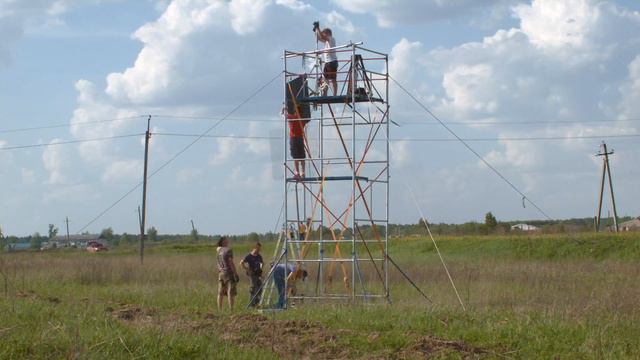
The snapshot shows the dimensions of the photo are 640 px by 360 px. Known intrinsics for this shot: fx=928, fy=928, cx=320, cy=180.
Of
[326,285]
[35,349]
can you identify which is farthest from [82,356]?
[326,285]

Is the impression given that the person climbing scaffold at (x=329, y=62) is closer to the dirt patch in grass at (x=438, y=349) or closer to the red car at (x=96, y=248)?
the dirt patch in grass at (x=438, y=349)

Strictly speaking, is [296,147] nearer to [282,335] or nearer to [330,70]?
[330,70]

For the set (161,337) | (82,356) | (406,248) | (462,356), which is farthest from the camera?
(406,248)

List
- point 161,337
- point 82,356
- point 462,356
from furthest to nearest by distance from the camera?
1. point 462,356
2. point 161,337
3. point 82,356

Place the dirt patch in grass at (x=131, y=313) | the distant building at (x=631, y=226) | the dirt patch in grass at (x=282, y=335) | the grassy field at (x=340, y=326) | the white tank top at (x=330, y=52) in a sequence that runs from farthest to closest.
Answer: the distant building at (x=631, y=226) < the white tank top at (x=330, y=52) < the dirt patch in grass at (x=131, y=313) < the dirt patch in grass at (x=282, y=335) < the grassy field at (x=340, y=326)

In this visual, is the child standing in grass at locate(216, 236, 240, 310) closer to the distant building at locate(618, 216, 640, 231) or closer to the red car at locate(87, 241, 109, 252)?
the distant building at locate(618, 216, 640, 231)

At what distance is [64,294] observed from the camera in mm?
22844

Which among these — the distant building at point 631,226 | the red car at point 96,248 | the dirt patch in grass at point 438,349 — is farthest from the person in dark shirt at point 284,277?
the red car at point 96,248

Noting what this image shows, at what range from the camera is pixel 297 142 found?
19.2 metres

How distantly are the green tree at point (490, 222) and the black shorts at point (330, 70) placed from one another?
175 ft

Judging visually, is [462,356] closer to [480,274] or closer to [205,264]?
[480,274]

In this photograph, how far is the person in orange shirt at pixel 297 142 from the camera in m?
19.0

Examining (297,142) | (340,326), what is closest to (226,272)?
(297,142)

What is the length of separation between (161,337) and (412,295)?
1177cm
